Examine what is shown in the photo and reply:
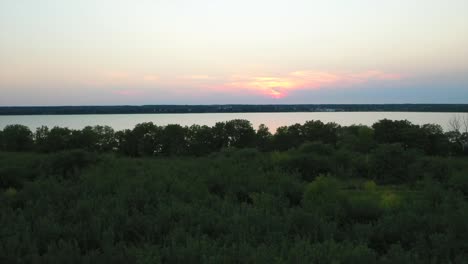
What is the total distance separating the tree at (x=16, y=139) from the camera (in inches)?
1463

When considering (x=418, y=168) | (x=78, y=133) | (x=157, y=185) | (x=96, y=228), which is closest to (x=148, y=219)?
(x=96, y=228)

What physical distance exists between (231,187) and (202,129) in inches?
1080

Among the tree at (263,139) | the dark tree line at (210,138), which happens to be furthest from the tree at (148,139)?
the tree at (263,139)

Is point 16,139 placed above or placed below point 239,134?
below

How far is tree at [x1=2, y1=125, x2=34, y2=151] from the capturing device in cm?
3716

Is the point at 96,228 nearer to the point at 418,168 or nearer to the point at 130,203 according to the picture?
the point at 130,203

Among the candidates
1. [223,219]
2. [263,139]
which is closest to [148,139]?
[263,139]

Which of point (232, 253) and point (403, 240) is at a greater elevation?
point (232, 253)

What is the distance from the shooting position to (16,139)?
3725cm

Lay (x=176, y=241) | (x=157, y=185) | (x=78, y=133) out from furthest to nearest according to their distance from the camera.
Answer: (x=78, y=133), (x=157, y=185), (x=176, y=241)

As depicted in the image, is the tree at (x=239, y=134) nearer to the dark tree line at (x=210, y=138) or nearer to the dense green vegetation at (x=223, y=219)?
the dark tree line at (x=210, y=138)

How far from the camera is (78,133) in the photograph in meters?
36.0

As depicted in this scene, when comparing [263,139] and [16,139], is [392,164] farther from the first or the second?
[16,139]

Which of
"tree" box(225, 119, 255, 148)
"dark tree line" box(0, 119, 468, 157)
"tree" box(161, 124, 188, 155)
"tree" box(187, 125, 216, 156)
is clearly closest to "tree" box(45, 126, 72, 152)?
"dark tree line" box(0, 119, 468, 157)
